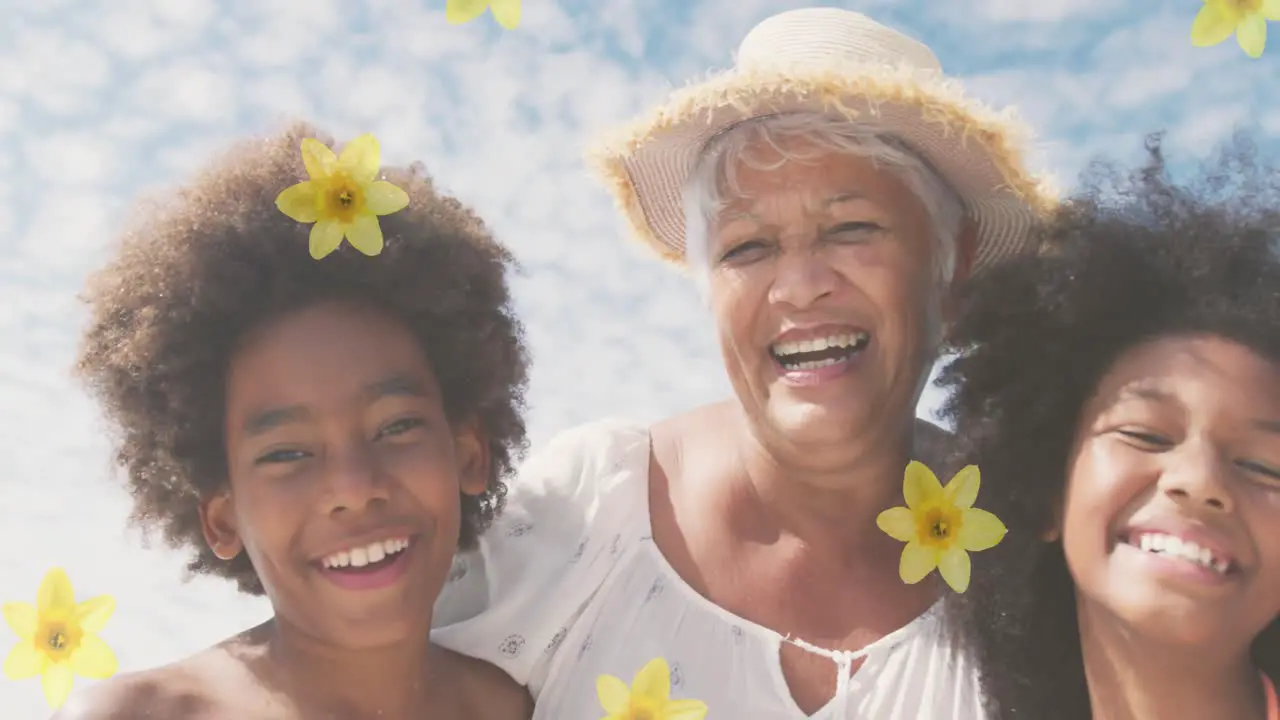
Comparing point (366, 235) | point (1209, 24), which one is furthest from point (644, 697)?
point (1209, 24)

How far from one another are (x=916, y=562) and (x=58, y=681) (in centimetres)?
177

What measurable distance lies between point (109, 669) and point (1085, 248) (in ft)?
7.10

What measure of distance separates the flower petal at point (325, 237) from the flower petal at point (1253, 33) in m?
1.88

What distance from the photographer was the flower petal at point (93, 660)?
250 cm

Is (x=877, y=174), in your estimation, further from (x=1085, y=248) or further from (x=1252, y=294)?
(x=1252, y=294)

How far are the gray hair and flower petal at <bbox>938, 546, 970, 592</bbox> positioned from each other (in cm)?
69

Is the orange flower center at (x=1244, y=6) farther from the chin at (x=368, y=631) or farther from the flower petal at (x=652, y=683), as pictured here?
the chin at (x=368, y=631)

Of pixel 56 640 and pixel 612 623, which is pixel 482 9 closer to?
pixel 612 623

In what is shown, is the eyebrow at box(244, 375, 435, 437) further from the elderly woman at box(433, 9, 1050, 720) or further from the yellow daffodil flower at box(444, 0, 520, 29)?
the yellow daffodil flower at box(444, 0, 520, 29)

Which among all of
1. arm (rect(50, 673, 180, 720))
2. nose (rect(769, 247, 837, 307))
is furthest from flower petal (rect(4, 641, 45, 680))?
nose (rect(769, 247, 837, 307))

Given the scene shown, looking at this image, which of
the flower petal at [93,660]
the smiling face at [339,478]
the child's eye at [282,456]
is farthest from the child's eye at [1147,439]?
the flower petal at [93,660]

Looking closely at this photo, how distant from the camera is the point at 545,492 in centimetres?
305

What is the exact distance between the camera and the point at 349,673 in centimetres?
267

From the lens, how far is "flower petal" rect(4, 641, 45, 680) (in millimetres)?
2479
